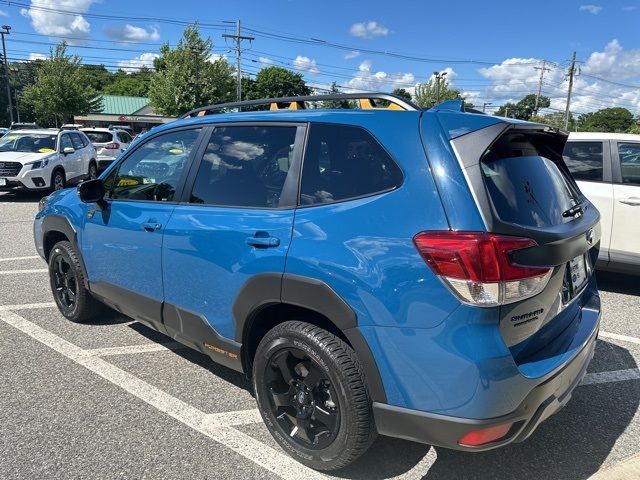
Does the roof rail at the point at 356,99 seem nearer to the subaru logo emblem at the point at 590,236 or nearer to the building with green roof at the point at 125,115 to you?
the subaru logo emblem at the point at 590,236

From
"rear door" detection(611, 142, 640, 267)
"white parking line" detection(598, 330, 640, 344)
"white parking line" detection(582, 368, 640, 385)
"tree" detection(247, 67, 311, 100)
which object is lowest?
"white parking line" detection(598, 330, 640, 344)

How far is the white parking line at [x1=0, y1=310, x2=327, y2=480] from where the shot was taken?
2.59m

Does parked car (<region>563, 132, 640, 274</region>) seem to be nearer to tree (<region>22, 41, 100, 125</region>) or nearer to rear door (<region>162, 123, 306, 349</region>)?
rear door (<region>162, 123, 306, 349</region>)

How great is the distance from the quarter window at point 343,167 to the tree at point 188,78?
3763cm

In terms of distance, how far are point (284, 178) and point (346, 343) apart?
3.01 feet

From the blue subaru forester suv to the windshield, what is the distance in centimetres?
1166

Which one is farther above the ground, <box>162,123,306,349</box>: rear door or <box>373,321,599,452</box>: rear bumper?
<box>162,123,306,349</box>: rear door

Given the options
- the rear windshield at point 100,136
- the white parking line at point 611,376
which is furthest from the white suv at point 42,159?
the white parking line at point 611,376

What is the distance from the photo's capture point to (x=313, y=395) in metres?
2.47

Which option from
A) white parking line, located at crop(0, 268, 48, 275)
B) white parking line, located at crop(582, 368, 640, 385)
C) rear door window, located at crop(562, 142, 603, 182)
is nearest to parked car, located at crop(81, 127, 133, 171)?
white parking line, located at crop(0, 268, 48, 275)

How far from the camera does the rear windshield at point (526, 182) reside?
2125mm

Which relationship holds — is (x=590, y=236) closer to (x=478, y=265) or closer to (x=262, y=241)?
(x=478, y=265)

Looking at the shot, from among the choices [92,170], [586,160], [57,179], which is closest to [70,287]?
[586,160]

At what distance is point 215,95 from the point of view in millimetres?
39188
